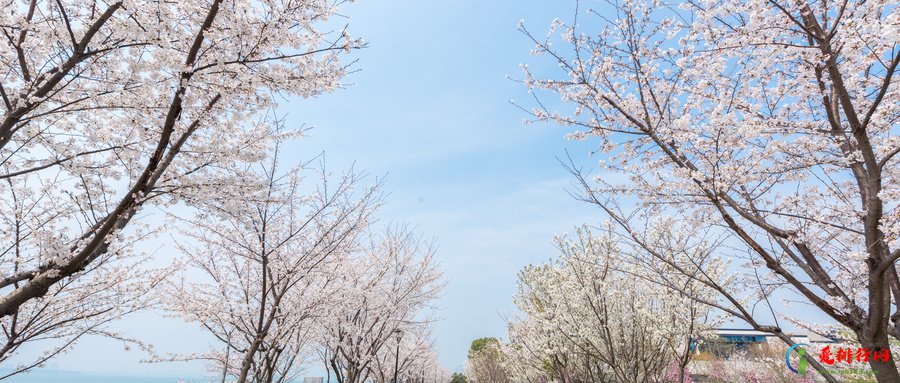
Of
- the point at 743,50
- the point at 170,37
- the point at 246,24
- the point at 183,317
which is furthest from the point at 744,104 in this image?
the point at 183,317

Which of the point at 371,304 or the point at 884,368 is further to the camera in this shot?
the point at 371,304

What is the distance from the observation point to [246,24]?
3.85 meters

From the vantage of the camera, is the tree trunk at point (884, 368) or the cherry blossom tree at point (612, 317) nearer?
the tree trunk at point (884, 368)

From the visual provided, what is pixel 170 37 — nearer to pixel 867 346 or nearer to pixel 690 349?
pixel 867 346

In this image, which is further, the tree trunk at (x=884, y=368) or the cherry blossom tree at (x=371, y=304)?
the cherry blossom tree at (x=371, y=304)

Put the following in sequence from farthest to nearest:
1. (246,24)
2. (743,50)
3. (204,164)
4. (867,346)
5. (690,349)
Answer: (690,349) < (204,164) < (743,50) < (246,24) < (867,346)

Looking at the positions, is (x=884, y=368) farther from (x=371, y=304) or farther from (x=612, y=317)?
(x=371, y=304)

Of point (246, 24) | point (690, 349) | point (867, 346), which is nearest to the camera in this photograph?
point (867, 346)

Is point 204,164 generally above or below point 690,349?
above

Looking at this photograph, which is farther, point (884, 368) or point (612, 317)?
point (612, 317)

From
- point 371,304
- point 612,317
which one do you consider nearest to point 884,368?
point 612,317

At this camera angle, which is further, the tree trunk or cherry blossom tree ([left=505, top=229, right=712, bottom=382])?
cherry blossom tree ([left=505, top=229, right=712, bottom=382])

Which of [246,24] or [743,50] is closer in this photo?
[246,24]

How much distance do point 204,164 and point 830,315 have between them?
6.26 meters
